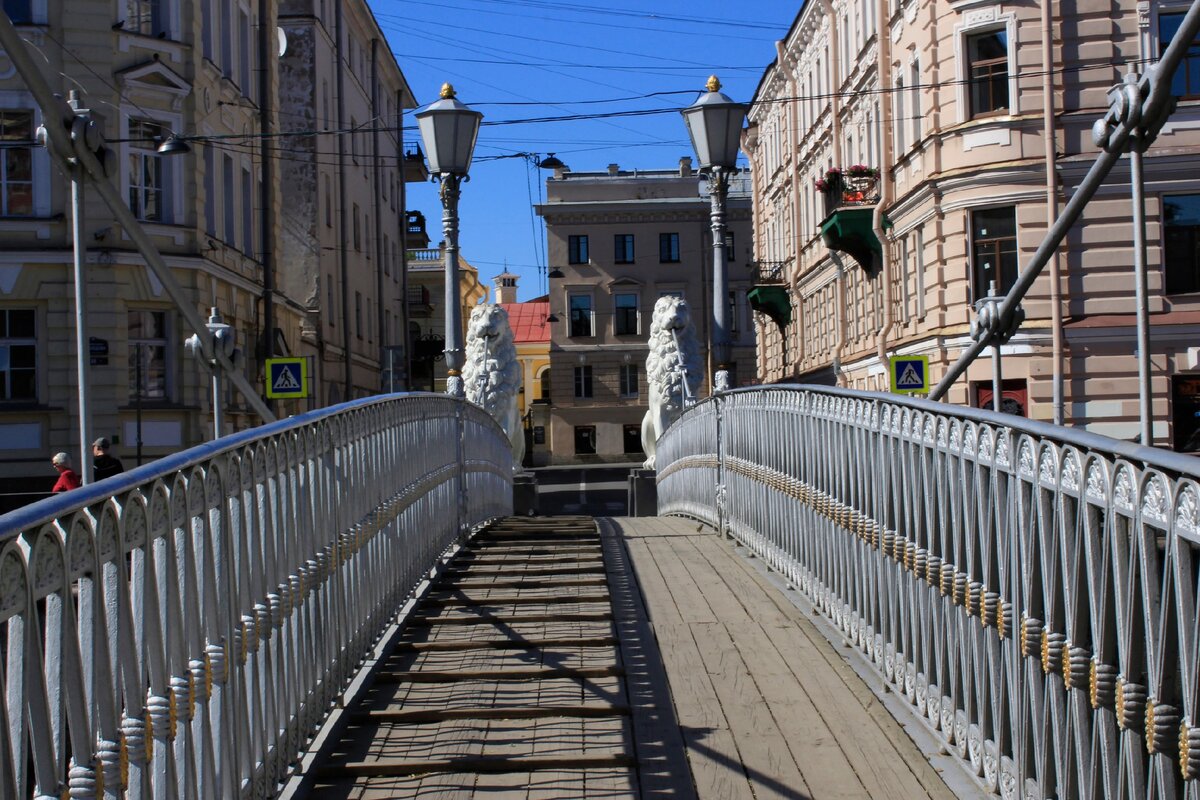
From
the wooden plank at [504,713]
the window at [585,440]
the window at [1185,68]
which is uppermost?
the window at [1185,68]

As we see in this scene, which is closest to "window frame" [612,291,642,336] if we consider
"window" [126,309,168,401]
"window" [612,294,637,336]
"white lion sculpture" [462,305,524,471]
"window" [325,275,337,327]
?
"window" [612,294,637,336]

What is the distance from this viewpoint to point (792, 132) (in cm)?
4531

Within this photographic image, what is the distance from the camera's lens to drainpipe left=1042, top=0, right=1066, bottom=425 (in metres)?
24.7

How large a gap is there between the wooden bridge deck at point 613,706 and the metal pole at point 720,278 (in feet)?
16.9

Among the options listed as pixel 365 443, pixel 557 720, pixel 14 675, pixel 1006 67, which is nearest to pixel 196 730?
pixel 14 675

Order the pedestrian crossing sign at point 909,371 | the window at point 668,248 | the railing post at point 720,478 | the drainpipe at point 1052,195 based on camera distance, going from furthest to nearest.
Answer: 1. the window at point 668,248
2. the drainpipe at point 1052,195
3. the pedestrian crossing sign at point 909,371
4. the railing post at point 720,478

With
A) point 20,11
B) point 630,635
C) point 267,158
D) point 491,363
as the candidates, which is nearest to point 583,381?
point 267,158

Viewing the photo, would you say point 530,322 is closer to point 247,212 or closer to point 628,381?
point 628,381

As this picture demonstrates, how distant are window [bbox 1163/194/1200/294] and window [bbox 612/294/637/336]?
40521 mm

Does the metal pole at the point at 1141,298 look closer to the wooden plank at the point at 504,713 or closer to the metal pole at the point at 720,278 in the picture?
the wooden plank at the point at 504,713

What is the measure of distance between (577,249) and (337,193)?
2323cm

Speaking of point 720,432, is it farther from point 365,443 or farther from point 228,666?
point 228,666

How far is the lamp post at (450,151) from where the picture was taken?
13.5 metres

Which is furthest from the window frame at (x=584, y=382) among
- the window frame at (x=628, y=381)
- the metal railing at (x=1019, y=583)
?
the metal railing at (x=1019, y=583)
